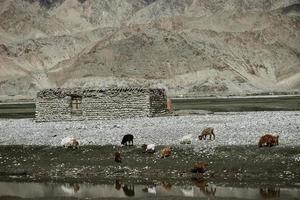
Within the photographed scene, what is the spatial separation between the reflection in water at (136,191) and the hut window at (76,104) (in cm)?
2292

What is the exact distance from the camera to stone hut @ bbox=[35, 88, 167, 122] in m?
41.9

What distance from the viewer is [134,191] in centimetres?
1803

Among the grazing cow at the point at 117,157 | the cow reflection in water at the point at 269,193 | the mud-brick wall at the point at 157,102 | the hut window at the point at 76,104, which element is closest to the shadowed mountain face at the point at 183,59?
the mud-brick wall at the point at 157,102

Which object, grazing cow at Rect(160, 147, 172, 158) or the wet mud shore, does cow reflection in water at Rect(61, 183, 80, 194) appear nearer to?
the wet mud shore

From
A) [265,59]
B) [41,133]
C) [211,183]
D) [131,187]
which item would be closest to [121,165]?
[131,187]

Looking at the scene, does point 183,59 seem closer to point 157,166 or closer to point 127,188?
point 157,166

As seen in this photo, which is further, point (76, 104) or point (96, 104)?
point (76, 104)

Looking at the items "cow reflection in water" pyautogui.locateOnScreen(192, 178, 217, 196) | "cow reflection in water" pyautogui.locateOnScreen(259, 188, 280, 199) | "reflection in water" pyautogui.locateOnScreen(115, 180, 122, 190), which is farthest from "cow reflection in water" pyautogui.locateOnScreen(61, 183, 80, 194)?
"cow reflection in water" pyautogui.locateOnScreen(259, 188, 280, 199)

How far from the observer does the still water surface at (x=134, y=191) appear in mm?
16594

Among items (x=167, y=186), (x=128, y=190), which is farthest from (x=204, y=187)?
(x=128, y=190)

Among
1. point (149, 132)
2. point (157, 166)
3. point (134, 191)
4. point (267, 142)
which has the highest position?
point (149, 132)

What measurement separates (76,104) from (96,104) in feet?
6.04

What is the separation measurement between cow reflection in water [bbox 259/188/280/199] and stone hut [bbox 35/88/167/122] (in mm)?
25286

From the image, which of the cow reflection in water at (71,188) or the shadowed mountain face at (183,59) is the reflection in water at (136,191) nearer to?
the cow reflection in water at (71,188)
